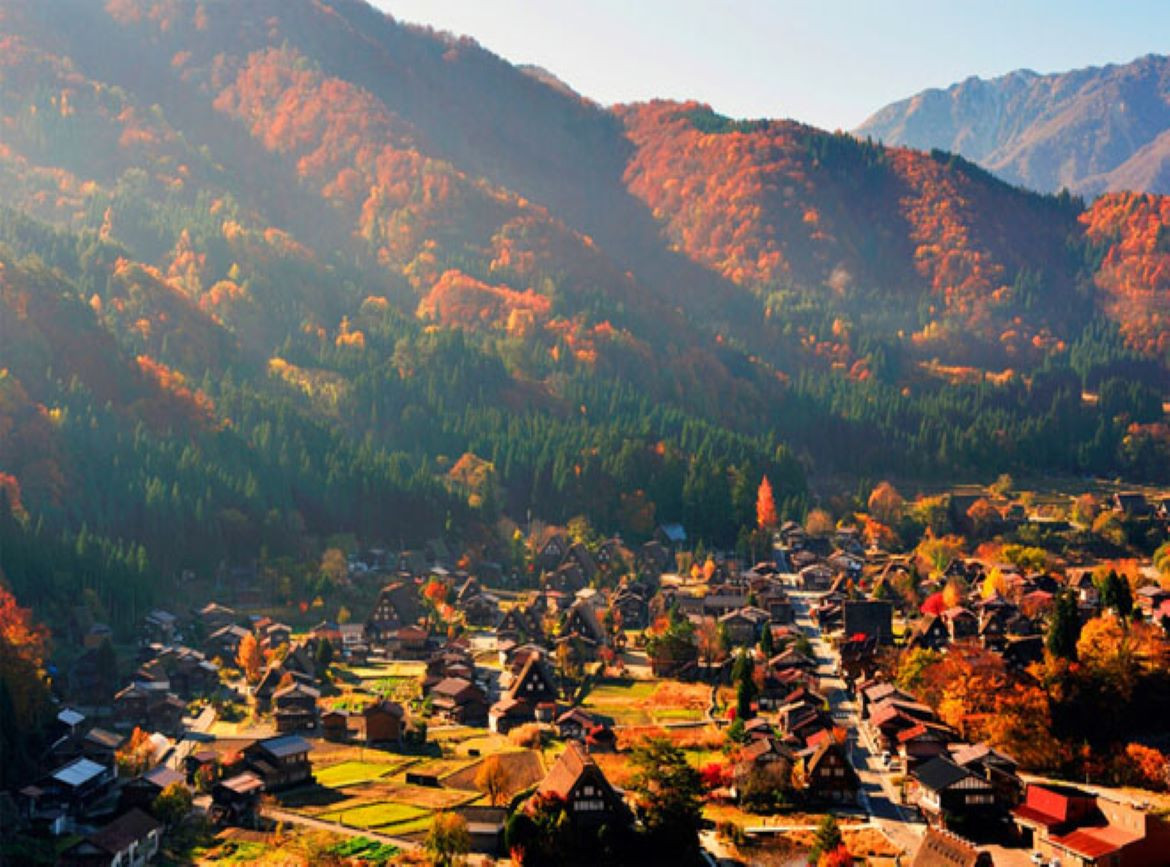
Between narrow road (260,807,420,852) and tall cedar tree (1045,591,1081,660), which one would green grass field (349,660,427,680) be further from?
tall cedar tree (1045,591,1081,660)

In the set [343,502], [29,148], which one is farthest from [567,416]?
[29,148]

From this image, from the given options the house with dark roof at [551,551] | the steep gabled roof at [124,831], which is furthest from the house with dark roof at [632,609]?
the steep gabled roof at [124,831]

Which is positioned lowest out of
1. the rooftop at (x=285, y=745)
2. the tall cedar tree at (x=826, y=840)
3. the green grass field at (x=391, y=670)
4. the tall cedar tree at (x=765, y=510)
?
the green grass field at (x=391, y=670)

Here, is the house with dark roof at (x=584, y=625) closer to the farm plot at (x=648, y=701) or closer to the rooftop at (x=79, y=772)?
the farm plot at (x=648, y=701)

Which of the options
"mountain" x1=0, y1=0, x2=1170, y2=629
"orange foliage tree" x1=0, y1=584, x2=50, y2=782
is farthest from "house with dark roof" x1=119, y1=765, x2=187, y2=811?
"mountain" x1=0, y1=0, x2=1170, y2=629

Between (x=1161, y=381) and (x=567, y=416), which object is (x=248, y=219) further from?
(x=1161, y=381)

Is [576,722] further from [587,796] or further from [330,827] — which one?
[330,827]
